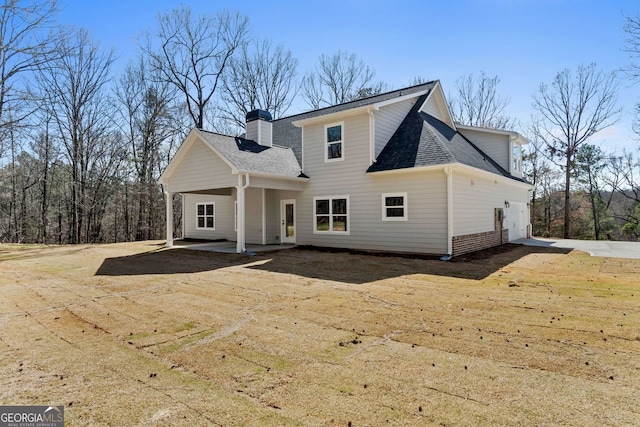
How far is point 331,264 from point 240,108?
20763 millimetres

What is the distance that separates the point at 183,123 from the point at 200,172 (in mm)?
14355

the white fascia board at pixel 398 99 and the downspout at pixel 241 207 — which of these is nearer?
the downspout at pixel 241 207

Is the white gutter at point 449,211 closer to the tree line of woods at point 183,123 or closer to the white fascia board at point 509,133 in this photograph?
the white fascia board at point 509,133

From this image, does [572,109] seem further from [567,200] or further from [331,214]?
[331,214]

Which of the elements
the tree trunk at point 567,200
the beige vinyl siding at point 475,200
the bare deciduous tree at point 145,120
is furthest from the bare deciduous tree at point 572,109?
the bare deciduous tree at point 145,120

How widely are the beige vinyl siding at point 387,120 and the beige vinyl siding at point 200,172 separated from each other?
5.34 metres

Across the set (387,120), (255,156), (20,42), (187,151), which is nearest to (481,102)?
(387,120)

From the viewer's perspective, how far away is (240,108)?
2725 centimetres

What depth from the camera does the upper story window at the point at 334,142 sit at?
13.1 metres

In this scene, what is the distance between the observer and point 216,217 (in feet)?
58.6

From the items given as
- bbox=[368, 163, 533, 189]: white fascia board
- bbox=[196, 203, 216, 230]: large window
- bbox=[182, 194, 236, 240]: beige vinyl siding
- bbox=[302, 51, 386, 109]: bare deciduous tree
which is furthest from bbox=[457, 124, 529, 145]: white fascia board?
bbox=[196, 203, 216, 230]: large window

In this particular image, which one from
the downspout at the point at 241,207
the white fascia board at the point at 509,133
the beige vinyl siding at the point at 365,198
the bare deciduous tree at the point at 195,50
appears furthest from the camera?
the bare deciduous tree at the point at 195,50

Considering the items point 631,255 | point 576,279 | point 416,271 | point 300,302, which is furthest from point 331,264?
point 631,255

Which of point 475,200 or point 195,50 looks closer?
point 475,200
